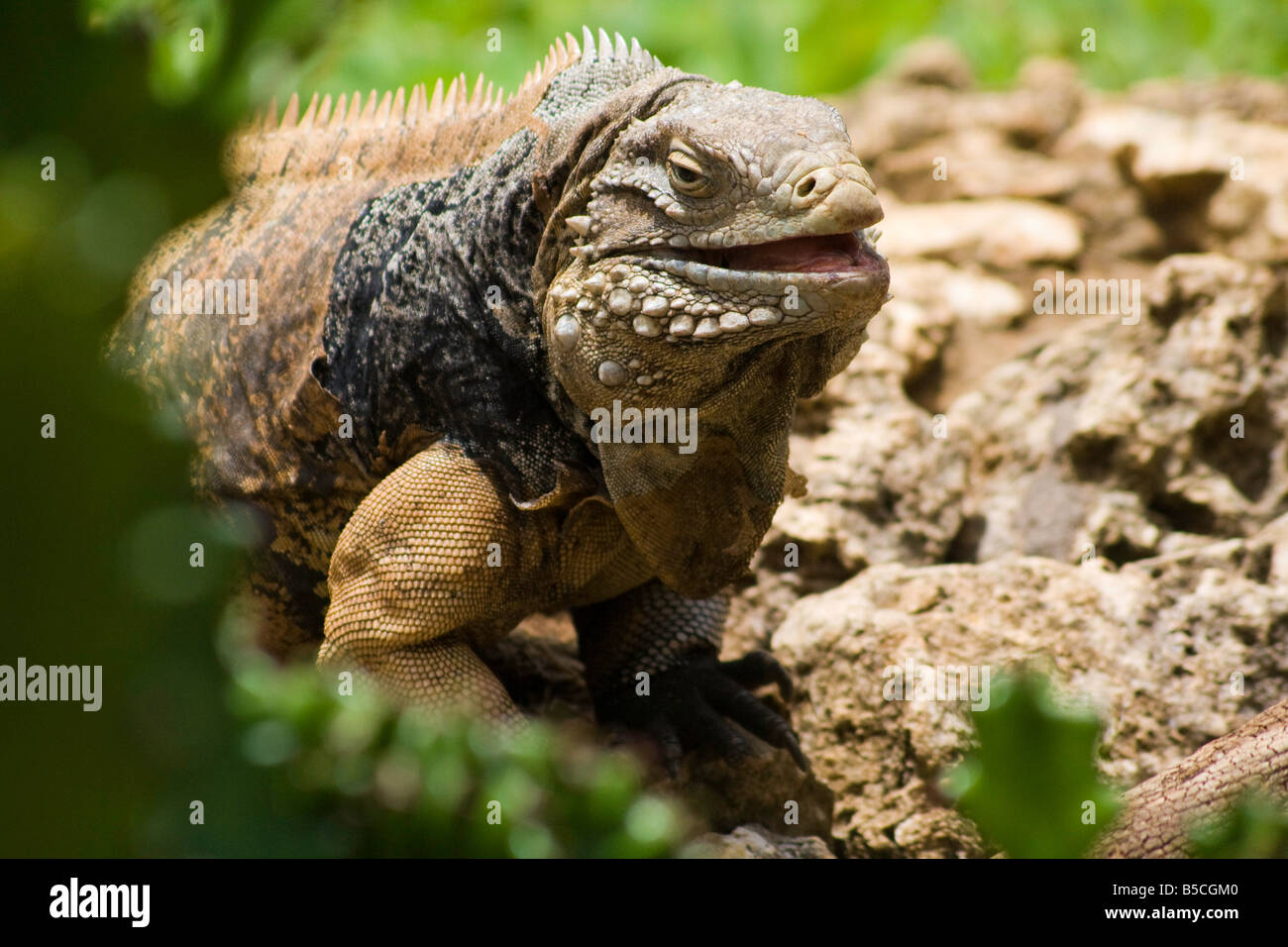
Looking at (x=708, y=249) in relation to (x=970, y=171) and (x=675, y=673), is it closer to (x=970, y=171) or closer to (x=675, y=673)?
(x=675, y=673)

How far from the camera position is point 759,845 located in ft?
14.6

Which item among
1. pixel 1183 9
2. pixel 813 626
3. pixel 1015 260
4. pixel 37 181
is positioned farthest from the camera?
pixel 1183 9

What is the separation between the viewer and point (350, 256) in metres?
4.57

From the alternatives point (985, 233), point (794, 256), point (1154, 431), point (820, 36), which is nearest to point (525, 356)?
point (794, 256)

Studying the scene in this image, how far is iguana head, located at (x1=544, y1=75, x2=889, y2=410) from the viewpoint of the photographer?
11.6 feet

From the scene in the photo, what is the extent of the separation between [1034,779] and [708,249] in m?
2.16

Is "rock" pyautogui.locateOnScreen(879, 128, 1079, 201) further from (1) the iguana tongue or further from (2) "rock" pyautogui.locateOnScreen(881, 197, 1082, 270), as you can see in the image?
(1) the iguana tongue

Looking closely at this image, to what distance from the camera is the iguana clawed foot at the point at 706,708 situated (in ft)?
15.9

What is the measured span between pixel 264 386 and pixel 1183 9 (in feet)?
35.8

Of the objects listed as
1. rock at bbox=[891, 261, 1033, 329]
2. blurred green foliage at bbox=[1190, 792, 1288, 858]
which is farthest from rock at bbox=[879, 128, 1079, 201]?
blurred green foliage at bbox=[1190, 792, 1288, 858]

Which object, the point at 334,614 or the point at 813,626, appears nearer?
the point at 334,614

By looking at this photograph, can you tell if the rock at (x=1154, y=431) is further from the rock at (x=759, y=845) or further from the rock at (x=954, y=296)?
the rock at (x=759, y=845)
